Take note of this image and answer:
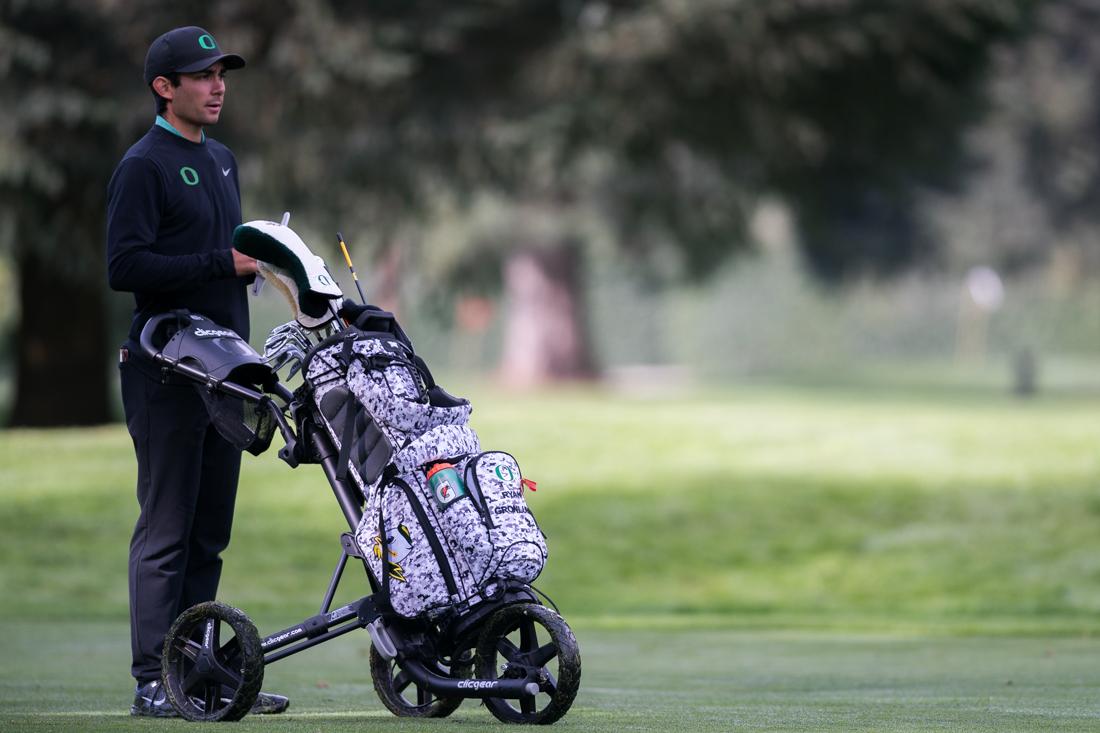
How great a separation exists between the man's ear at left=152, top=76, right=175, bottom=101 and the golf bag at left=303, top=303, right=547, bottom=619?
102 cm

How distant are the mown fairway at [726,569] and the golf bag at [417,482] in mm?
468

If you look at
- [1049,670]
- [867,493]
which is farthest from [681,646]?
[867,493]

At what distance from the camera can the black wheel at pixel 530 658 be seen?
5.62 metres

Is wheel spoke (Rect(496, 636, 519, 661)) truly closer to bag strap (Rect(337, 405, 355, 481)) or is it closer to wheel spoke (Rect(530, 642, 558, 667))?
wheel spoke (Rect(530, 642, 558, 667))

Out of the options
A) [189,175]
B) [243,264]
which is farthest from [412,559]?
[189,175]

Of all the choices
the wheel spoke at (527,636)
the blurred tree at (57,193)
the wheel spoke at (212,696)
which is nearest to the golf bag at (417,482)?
the wheel spoke at (527,636)

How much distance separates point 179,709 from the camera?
608cm

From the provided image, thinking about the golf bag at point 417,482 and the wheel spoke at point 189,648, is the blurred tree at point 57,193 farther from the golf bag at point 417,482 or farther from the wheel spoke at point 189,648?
the golf bag at point 417,482

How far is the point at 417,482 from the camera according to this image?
5.83m

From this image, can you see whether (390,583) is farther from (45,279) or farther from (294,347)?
(45,279)

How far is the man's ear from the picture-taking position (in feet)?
21.0

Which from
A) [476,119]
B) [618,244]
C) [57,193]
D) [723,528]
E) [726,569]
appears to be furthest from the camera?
[618,244]

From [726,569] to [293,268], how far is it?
10.4m

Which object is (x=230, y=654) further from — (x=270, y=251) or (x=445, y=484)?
(x=270, y=251)
